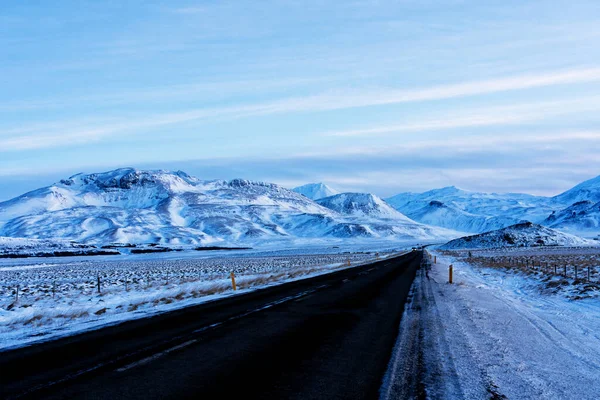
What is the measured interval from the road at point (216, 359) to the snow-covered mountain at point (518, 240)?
149 m

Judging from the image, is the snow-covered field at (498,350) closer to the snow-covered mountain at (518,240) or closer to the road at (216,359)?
the road at (216,359)

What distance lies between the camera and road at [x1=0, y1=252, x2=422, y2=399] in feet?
22.1

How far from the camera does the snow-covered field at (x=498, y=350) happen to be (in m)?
7.16

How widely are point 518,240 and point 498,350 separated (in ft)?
520

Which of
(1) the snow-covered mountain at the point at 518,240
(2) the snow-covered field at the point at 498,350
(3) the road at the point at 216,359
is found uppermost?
(1) the snow-covered mountain at the point at 518,240

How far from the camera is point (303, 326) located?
1220 cm

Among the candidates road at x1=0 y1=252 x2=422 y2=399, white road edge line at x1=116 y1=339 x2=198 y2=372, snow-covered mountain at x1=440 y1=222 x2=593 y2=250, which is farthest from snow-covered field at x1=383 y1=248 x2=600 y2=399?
snow-covered mountain at x1=440 y1=222 x2=593 y2=250

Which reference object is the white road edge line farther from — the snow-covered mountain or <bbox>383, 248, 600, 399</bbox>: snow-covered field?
the snow-covered mountain

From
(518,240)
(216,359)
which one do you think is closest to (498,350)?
(216,359)

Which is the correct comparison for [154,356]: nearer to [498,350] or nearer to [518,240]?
[498,350]

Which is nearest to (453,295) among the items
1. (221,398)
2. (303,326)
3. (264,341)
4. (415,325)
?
(415,325)

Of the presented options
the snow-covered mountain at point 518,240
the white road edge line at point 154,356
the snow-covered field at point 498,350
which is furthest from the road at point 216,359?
the snow-covered mountain at point 518,240

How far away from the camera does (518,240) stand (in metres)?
156

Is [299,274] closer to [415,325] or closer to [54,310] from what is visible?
[54,310]
